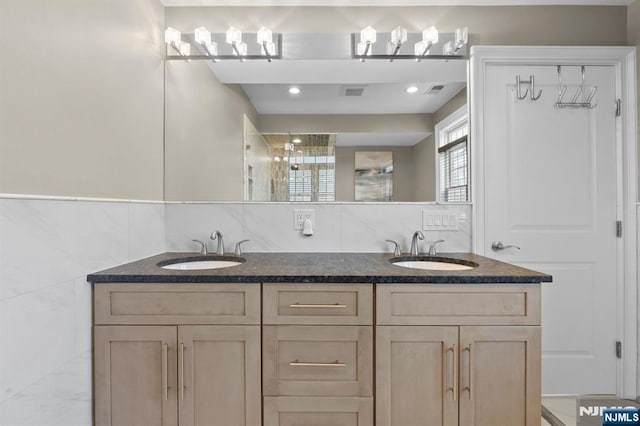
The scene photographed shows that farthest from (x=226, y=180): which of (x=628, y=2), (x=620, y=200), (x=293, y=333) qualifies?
(x=628, y=2)

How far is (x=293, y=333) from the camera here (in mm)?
1254

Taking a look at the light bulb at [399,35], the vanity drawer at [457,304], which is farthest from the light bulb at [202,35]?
the vanity drawer at [457,304]

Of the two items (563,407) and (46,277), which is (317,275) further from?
(563,407)

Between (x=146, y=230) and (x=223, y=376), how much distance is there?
0.87m

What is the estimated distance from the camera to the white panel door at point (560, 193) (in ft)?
6.09

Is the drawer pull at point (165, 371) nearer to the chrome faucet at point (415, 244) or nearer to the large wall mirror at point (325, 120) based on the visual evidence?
the large wall mirror at point (325, 120)

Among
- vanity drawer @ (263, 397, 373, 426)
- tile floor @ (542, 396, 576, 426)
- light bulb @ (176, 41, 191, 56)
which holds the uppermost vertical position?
light bulb @ (176, 41, 191, 56)

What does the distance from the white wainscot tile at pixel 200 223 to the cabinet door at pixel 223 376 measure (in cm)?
69

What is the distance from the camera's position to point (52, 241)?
3.52 feet

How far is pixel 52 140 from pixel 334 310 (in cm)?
116

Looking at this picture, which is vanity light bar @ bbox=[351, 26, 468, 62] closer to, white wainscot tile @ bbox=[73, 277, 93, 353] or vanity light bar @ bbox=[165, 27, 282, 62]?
vanity light bar @ bbox=[165, 27, 282, 62]

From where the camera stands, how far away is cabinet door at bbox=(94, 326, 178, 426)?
1246 mm

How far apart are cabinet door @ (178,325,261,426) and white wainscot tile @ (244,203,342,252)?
0.67m

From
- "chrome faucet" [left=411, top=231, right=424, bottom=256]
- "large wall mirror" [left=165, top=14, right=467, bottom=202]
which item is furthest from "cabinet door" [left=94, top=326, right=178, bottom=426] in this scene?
"chrome faucet" [left=411, top=231, right=424, bottom=256]
